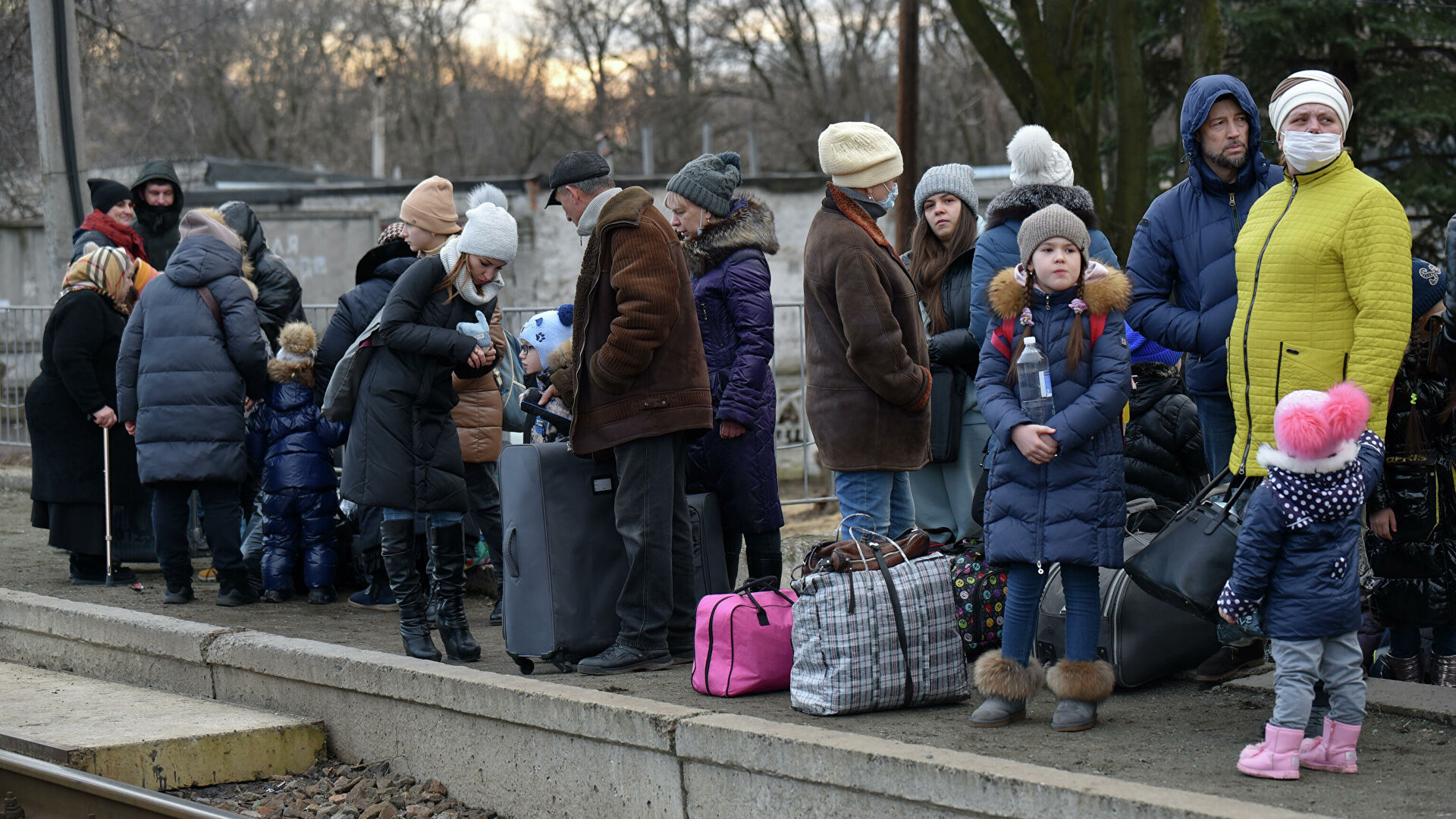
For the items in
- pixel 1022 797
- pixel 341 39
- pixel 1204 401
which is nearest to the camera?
pixel 1022 797

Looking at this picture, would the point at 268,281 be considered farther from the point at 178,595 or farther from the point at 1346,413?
the point at 1346,413

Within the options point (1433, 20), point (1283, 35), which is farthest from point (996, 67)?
point (1433, 20)

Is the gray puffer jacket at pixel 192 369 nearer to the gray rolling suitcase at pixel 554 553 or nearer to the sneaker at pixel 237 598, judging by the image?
the sneaker at pixel 237 598

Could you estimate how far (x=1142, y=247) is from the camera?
540 cm

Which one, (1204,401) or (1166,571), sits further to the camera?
(1204,401)

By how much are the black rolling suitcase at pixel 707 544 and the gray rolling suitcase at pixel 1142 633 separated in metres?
1.45

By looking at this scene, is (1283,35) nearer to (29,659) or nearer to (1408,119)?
(1408,119)

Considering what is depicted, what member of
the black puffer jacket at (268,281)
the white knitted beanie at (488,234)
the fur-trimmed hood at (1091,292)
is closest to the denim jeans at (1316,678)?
the fur-trimmed hood at (1091,292)

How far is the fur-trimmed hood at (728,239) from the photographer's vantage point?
6.09 m

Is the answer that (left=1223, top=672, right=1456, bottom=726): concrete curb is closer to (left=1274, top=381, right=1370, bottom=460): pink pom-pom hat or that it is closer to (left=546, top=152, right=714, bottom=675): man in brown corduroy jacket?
(left=1274, top=381, right=1370, bottom=460): pink pom-pom hat

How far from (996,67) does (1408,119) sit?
6.09 meters

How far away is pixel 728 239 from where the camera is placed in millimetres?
6090

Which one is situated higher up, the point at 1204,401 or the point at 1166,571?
the point at 1204,401

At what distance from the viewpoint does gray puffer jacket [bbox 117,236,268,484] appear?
7477mm
